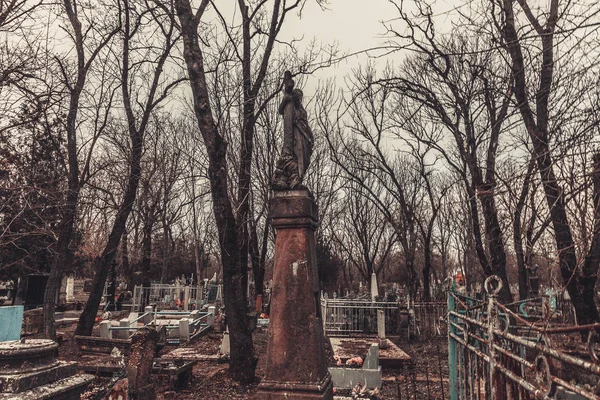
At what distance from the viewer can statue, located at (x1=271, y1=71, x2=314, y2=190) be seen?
5.42 meters

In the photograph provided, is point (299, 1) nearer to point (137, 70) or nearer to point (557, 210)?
point (137, 70)

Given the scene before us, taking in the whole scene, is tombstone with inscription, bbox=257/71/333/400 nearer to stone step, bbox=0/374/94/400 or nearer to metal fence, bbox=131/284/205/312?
stone step, bbox=0/374/94/400

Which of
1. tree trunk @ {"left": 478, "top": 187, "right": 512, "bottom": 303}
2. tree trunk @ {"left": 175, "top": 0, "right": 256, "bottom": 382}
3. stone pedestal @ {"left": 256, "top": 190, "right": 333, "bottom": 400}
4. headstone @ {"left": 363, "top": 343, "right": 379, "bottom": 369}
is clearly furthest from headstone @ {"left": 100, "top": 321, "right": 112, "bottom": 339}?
tree trunk @ {"left": 478, "top": 187, "right": 512, "bottom": 303}

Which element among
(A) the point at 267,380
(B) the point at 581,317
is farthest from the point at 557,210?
(A) the point at 267,380

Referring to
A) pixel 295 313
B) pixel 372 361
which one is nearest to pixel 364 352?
pixel 372 361

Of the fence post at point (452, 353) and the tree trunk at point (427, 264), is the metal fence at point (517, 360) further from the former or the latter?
the tree trunk at point (427, 264)

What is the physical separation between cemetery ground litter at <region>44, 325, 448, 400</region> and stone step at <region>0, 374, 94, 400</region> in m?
3.68

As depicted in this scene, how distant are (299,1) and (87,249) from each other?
1385 inches

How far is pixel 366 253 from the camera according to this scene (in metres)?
25.3

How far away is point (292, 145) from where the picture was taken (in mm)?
5793

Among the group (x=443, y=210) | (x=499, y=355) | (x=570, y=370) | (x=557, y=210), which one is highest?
(x=443, y=210)

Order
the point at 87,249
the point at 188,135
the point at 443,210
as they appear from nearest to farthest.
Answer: the point at 188,135, the point at 443,210, the point at 87,249

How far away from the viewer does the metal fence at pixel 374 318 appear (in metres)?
14.4

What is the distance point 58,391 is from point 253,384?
482 centimetres
